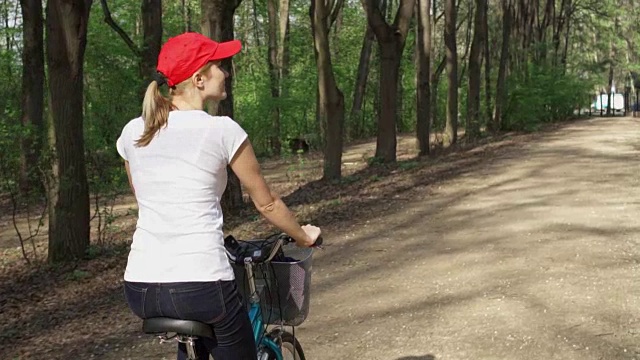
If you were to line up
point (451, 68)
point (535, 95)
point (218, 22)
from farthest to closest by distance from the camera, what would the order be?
1. point (535, 95)
2. point (451, 68)
3. point (218, 22)

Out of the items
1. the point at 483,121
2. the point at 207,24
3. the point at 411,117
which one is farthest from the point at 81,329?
the point at 411,117

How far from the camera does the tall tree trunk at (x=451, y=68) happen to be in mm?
21234

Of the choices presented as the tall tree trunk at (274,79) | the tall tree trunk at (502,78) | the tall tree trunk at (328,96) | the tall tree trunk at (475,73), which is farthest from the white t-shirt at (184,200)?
the tall tree trunk at (274,79)

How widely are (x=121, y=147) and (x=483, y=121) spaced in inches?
1112

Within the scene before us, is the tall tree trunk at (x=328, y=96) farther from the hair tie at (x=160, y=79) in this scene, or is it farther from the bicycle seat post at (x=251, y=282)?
the hair tie at (x=160, y=79)

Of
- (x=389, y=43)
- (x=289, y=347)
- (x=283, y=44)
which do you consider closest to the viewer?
(x=289, y=347)

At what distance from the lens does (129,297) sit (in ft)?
8.32

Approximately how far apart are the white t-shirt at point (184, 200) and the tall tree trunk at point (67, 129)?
714cm

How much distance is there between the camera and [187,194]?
2.47 m

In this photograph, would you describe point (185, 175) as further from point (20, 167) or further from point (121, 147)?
point (20, 167)

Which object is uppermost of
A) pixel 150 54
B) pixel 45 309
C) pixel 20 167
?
pixel 150 54

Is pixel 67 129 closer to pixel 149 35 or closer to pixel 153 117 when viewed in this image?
pixel 153 117

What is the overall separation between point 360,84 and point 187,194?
2610cm

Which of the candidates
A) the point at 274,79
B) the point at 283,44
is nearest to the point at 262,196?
the point at 274,79
